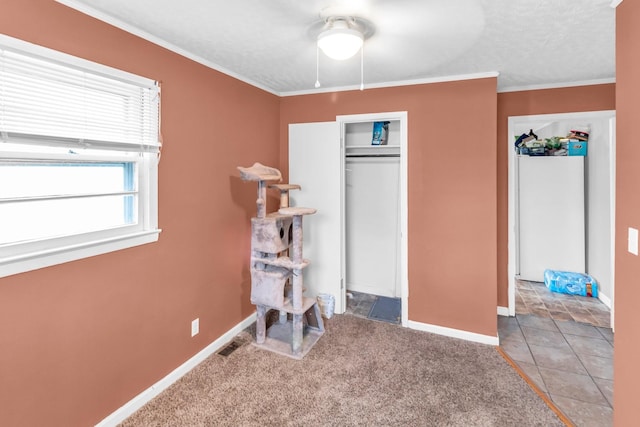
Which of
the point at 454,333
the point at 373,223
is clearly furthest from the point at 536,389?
the point at 373,223

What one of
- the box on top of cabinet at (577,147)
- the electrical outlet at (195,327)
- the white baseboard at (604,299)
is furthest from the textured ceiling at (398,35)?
the white baseboard at (604,299)

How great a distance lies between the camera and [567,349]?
2.71m

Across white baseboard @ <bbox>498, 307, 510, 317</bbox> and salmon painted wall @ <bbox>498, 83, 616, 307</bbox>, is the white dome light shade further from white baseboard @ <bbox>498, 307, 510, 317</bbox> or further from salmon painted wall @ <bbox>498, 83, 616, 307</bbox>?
white baseboard @ <bbox>498, 307, 510, 317</bbox>

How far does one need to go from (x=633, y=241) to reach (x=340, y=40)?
1725 millimetres

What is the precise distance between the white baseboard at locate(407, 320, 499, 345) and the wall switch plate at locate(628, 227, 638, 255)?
1614mm

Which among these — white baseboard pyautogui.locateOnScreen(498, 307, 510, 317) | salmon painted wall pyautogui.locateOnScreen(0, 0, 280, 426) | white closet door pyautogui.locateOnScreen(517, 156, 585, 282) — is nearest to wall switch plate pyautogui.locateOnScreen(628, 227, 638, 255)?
white baseboard pyautogui.locateOnScreen(498, 307, 510, 317)

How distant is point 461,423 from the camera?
6.22 feet

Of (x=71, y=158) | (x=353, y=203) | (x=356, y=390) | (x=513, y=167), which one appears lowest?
(x=356, y=390)

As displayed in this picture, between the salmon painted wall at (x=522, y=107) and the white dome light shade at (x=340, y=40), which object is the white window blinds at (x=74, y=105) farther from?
the salmon painted wall at (x=522, y=107)

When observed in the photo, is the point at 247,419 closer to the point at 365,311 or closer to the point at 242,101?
the point at 365,311

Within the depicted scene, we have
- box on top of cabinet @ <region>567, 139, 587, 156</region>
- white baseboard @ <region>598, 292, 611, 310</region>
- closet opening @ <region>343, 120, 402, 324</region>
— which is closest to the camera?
white baseboard @ <region>598, 292, 611, 310</region>

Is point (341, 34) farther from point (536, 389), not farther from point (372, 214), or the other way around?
point (536, 389)

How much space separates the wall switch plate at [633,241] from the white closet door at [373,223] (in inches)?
93.5

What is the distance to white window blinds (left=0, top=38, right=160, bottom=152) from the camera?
4.65ft
